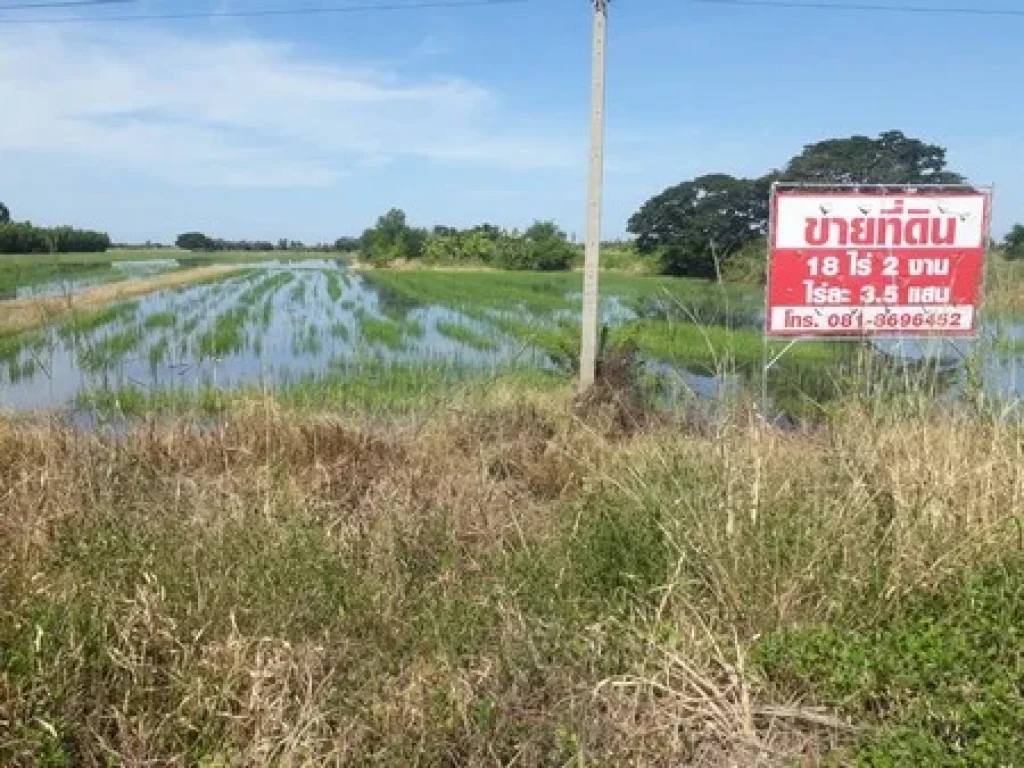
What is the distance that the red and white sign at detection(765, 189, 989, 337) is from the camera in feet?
24.3

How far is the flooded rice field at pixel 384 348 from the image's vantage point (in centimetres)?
626

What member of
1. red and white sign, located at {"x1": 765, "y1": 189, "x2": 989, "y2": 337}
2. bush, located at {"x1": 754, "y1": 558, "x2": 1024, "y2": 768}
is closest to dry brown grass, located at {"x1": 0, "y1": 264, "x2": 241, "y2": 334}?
bush, located at {"x1": 754, "y1": 558, "x2": 1024, "y2": 768}

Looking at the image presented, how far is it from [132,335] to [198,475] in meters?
10.5

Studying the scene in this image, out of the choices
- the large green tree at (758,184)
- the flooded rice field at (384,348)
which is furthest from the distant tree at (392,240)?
the large green tree at (758,184)

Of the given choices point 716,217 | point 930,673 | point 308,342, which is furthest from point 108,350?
point 930,673

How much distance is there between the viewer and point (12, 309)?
17.2m

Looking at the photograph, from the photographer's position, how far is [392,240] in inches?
2788

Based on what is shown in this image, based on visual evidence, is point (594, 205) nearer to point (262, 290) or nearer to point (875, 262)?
point (875, 262)

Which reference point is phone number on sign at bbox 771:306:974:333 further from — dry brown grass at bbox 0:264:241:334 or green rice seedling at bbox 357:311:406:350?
green rice seedling at bbox 357:311:406:350

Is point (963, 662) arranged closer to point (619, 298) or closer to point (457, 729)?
point (457, 729)

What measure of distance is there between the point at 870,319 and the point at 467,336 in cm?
1061

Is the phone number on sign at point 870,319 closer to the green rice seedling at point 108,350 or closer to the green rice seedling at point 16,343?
the green rice seedling at point 108,350

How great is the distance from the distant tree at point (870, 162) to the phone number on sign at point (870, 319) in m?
3.27

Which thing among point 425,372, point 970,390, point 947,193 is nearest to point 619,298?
point 425,372
